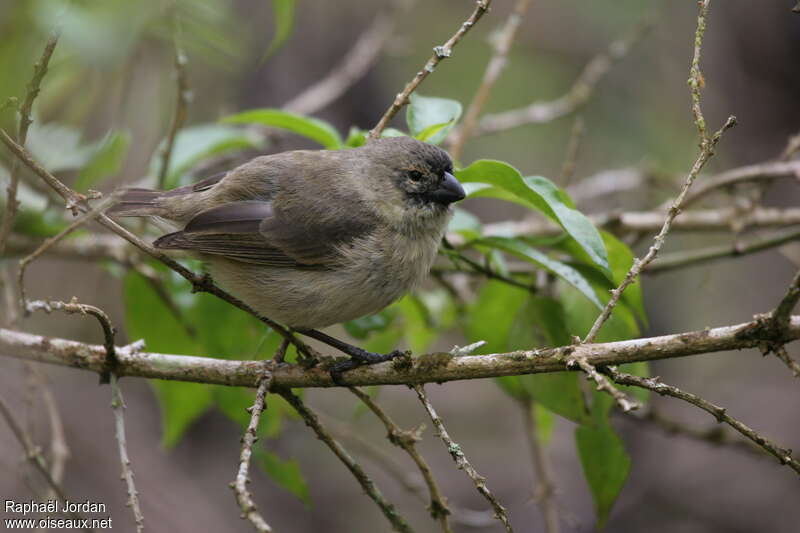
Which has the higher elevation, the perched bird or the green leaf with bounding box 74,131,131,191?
the green leaf with bounding box 74,131,131,191

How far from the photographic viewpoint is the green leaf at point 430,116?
10.6 feet

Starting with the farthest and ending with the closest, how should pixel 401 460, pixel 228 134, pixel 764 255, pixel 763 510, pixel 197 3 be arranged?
pixel 764 255 < pixel 401 460 < pixel 763 510 < pixel 228 134 < pixel 197 3

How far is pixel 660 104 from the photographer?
7746 millimetres

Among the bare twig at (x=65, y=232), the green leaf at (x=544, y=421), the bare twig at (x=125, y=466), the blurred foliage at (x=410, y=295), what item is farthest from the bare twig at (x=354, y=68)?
the bare twig at (x=125, y=466)

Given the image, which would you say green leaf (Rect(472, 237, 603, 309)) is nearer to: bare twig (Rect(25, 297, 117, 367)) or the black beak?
the black beak

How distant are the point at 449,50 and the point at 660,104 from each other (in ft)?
16.9

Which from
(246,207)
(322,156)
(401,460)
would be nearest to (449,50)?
(322,156)

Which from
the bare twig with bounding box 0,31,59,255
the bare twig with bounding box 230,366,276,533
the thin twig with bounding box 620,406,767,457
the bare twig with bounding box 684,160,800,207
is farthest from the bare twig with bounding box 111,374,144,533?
the bare twig with bounding box 684,160,800,207

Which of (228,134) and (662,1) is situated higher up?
(662,1)

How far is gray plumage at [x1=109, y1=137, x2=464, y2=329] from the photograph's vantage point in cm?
350

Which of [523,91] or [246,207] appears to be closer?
[246,207]

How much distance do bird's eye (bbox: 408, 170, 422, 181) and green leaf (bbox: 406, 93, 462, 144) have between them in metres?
0.40

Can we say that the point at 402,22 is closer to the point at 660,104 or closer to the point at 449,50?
the point at 660,104

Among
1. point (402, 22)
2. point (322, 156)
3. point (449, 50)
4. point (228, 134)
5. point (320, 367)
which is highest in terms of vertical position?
point (402, 22)
